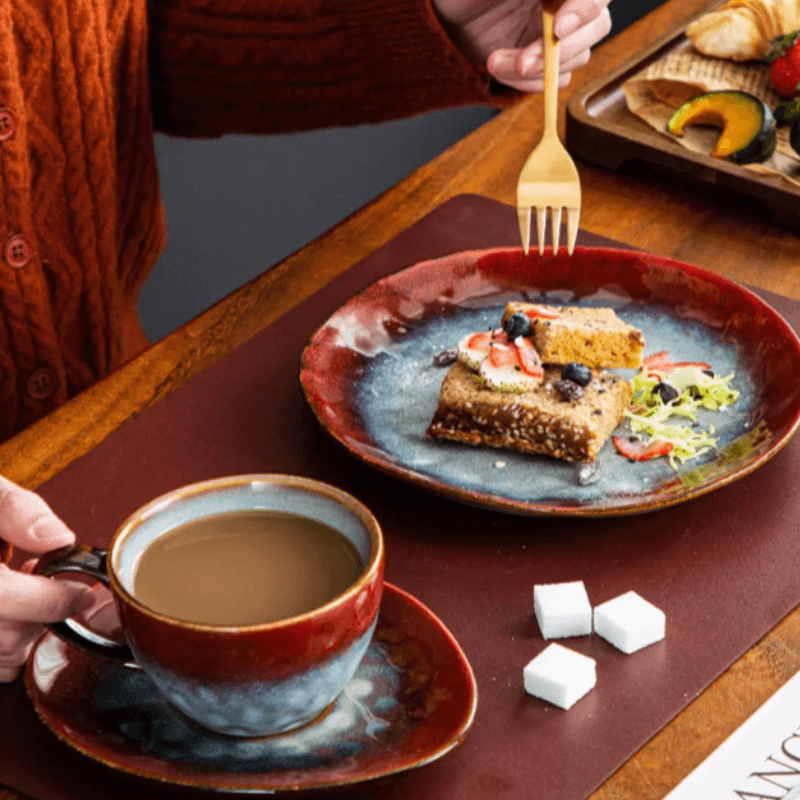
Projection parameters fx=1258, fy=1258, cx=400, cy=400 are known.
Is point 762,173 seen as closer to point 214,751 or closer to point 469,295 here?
point 469,295

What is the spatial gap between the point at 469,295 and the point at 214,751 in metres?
0.59

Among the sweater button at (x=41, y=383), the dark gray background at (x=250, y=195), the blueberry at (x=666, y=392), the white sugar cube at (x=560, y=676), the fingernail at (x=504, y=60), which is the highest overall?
the fingernail at (x=504, y=60)

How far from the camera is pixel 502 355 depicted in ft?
3.45

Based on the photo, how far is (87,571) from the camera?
720mm

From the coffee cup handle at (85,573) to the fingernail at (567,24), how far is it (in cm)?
67

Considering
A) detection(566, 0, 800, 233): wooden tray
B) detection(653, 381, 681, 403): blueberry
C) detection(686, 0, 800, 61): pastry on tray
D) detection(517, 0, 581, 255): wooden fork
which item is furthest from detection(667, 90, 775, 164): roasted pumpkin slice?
detection(653, 381, 681, 403): blueberry

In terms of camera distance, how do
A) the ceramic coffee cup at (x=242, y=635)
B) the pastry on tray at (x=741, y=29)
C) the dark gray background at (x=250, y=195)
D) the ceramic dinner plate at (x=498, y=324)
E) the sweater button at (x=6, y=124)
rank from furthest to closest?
the dark gray background at (x=250, y=195)
the pastry on tray at (x=741, y=29)
the sweater button at (x=6, y=124)
the ceramic dinner plate at (x=498, y=324)
the ceramic coffee cup at (x=242, y=635)

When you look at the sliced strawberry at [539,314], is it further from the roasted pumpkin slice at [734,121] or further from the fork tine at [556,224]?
the roasted pumpkin slice at [734,121]

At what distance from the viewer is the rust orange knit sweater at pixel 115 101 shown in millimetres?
1361

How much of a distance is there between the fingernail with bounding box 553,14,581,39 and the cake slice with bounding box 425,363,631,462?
13.2 inches

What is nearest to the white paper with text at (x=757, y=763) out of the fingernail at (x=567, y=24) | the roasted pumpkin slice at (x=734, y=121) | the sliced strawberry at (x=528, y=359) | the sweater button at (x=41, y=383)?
the sliced strawberry at (x=528, y=359)

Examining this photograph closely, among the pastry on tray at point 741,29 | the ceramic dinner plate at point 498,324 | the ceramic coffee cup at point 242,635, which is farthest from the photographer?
the pastry on tray at point 741,29

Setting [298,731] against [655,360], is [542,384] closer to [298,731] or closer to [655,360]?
[655,360]

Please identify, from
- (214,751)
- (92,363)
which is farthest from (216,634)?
(92,363)
